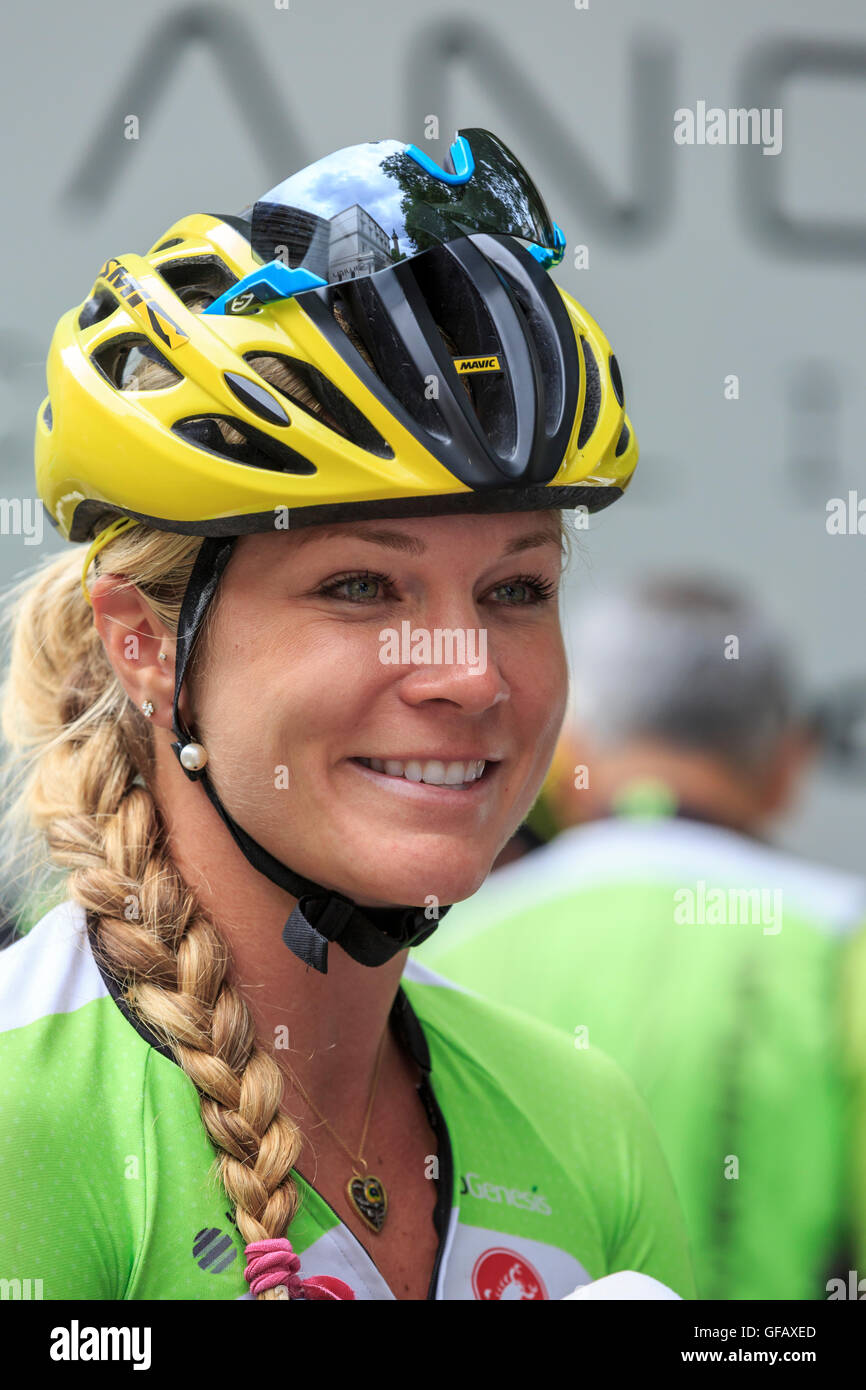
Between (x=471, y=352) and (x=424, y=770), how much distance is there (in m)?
0.56

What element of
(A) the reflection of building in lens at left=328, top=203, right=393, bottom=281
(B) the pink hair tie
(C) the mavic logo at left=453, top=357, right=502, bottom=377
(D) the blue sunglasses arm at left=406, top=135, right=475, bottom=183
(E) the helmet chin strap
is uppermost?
(D) the blue sunglasses arm at left=406, top=135, right=475, bottom=183

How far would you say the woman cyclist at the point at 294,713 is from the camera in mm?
1533

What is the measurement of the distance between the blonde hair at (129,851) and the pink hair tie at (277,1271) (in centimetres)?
2

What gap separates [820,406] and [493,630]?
3398mm

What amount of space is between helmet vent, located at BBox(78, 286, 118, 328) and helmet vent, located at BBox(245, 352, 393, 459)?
0.34 m

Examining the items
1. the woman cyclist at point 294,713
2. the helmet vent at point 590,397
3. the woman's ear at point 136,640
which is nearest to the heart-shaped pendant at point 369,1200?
the woman cyclist at point 294,713

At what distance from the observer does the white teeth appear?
63.1 inches

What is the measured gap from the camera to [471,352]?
1694 millimetres

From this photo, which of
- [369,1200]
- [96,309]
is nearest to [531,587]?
[96,309]

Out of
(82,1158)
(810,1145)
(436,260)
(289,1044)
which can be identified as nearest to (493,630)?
(436,260)

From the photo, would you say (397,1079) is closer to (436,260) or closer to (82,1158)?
(82,1158)

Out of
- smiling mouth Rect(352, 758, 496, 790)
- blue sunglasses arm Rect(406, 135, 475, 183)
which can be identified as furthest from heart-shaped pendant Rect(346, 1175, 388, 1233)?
blue sunglasses arm Rect(406, 135, 475, 183)

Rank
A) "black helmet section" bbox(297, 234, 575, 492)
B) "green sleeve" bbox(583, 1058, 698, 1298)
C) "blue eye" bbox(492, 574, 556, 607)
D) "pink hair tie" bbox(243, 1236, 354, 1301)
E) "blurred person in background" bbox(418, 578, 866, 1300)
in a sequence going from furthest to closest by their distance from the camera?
"blurred person in background" bbox(418, 578, 866, 1300) < "green sleeve" bbox(583, 1058, 698, 1298) < "blue eye" bbox(492, 574, 556, 607) < "black helmet section" bbox(297, 234, 575, 492) < "pink hair tie" bbox(243, 1236, 354, 1301)

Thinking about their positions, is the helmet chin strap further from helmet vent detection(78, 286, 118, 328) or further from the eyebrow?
helmet vent detection(78, 286, 118, 328)
